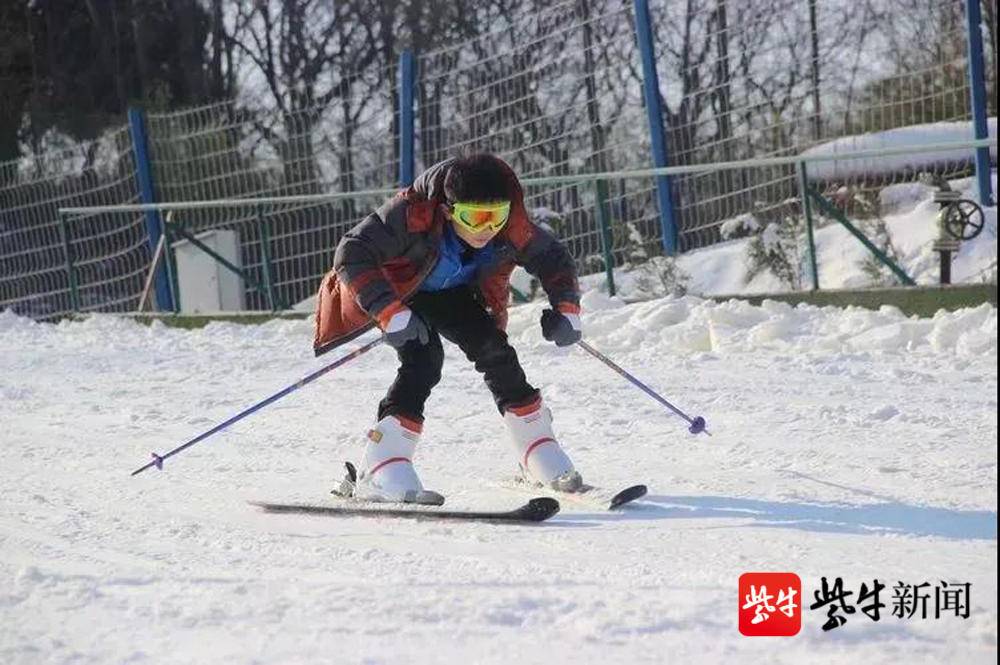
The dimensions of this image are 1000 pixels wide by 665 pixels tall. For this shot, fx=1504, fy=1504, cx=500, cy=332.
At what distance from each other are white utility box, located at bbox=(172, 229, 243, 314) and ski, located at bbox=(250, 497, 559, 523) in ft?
23.9

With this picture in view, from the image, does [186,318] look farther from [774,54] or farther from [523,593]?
[523,593]

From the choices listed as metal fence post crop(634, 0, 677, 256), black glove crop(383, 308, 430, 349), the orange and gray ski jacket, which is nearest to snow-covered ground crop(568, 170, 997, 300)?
metal fence post crop(634, 0, 677, 256)

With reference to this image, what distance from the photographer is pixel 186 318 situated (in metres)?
11.3

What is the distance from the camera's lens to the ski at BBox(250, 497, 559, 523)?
4320 millimetres

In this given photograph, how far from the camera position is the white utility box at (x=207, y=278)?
11820 millimetres

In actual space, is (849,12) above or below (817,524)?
above

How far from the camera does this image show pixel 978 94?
9.03 m

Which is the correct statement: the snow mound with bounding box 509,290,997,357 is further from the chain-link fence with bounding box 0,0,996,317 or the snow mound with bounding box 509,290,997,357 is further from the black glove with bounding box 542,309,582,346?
the black glove with bounding box 542,309,582,346

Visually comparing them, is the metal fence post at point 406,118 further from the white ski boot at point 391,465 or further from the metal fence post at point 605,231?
the white ski boot at point 391,465

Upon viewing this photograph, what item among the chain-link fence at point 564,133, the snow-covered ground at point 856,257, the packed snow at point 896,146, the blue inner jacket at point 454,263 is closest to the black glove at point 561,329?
the blue inner jacket at point 454,263

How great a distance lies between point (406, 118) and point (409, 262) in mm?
6478

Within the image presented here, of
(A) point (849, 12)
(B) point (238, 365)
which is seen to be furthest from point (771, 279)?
(B) point (238, 365)

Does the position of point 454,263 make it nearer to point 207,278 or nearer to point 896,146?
point 896,146

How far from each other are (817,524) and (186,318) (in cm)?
788
